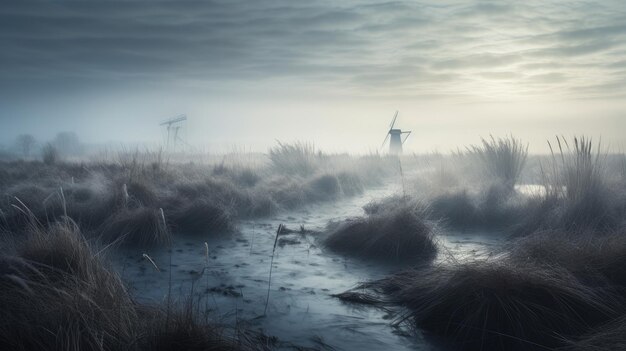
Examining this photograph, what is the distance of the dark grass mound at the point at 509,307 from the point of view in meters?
3.34

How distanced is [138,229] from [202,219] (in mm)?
1313

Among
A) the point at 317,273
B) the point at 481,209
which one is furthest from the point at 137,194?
the point at 481,209

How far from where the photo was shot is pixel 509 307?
344 centimetres

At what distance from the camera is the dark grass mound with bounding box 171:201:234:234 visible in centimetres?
763

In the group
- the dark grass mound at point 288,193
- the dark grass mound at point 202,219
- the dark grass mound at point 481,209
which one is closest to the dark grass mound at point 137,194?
the dark grass mound at point 202,219

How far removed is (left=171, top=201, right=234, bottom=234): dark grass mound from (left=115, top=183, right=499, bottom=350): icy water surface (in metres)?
0.33

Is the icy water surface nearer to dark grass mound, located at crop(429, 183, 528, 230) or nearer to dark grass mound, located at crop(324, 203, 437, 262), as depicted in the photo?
dark grass mound, located at crop(324, 203, 437, 262)

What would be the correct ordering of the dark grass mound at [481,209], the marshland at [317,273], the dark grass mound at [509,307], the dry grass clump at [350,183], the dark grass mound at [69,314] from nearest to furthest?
the dark grass mound at [69,314] → the marshland at [317,273] → the dark grass mound at [509,307] → the dark grass mound at [481,209] → the dry grass clump at [350,183]

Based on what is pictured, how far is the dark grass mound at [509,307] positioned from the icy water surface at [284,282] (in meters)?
0.33

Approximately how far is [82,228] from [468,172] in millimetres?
10702

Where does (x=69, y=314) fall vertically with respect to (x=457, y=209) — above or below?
above

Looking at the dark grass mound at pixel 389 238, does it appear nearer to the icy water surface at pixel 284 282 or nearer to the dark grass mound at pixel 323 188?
the icy water surface at pixel 284 282

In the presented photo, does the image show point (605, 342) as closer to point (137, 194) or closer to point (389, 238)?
point (389, 238)

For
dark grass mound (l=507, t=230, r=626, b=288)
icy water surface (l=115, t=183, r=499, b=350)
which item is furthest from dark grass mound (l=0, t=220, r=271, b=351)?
dark grass mound (l=507, t=230, r=626, b=288)
